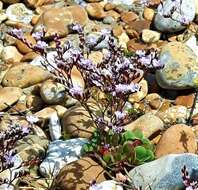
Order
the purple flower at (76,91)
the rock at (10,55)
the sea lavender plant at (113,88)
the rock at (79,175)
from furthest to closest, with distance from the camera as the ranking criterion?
the rock at (10,55), the rock at (79,175), the sea lavender plant at (113,88), the purple flower at (76,91)

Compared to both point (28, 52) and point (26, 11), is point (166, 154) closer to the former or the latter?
point (28, 52)

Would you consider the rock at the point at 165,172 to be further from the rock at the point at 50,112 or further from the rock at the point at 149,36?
the rock at the point at 149,36

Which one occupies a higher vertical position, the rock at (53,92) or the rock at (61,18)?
the rock at (61,18)

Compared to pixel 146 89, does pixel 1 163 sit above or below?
above

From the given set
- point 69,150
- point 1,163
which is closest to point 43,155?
point 69,150

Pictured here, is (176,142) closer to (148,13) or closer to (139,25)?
(139,25)

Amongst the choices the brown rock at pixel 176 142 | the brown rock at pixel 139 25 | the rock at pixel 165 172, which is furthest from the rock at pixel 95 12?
the rock at pixel 165 172

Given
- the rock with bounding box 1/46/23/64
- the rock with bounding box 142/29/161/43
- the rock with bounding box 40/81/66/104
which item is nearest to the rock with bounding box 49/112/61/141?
the rock with bounding box 40/81/66/104

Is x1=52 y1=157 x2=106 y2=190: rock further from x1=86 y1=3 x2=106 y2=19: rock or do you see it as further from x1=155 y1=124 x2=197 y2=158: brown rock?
x1=86 y1=3 x2=106 y2=19: rock
